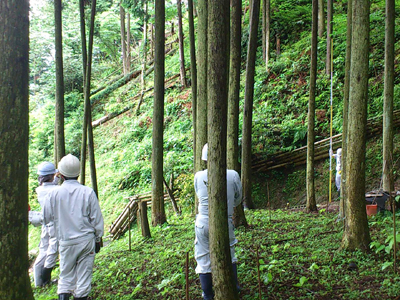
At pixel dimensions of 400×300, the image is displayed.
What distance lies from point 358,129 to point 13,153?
15.2 feet

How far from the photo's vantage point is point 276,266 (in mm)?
5395

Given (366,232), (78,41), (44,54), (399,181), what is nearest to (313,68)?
(399,181)

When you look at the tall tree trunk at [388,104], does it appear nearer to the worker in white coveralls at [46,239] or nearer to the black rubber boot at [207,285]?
the black rubber boot at [207,285]

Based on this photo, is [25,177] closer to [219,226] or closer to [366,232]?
[219,226]

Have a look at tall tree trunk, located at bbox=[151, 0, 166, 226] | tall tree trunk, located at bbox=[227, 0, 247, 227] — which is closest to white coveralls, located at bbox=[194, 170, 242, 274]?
tall tree trunk, located at bbox=[227, 0, 247, 227]

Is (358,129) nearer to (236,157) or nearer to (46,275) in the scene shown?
(236,157)

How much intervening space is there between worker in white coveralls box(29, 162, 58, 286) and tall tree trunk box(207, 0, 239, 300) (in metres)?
3.09

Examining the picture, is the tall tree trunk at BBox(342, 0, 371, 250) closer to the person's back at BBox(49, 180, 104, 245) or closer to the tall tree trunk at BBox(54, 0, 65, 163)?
the person's back at BBox(49, 180, 104, 245)

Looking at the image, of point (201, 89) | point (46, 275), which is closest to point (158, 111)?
point (201, 89)

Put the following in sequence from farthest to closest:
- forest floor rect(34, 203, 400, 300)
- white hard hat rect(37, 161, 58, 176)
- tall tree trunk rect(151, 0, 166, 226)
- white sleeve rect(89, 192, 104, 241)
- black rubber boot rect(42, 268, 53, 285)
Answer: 1. tall tree trunk rect(151, 0, 166, 226)
2. black rubber boot rect(42, 268, 53, 285)
3. white hard hat rect(37, 161, 58, 176)
4. forest floor rect(34, 203, 400, 300)
5. white sleeve rect(89, 192, 104, 241)

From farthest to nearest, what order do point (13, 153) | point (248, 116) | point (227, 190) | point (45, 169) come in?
point (248, 116) → point (45, 169) → point (227, 190) → point (13, 153)

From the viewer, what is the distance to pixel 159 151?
9852 millimetres

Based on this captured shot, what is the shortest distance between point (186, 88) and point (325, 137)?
470 inches

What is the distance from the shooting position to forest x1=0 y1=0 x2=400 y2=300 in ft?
12.0
